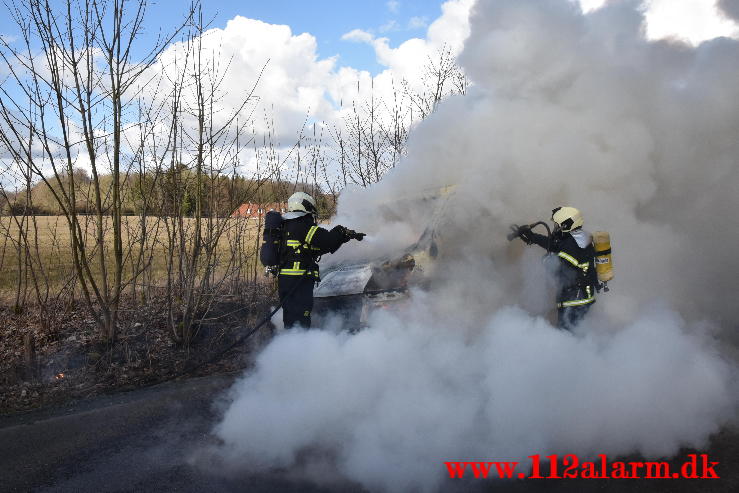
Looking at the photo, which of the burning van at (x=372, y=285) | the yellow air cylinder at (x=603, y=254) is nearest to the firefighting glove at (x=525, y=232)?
the yellow air cylinder at (x=603, y=254)

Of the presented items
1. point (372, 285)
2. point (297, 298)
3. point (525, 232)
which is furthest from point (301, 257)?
point (525, 232)

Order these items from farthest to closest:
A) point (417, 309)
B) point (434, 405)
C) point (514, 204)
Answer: point (514, 204) < point (417, 309) < point (434, 405)

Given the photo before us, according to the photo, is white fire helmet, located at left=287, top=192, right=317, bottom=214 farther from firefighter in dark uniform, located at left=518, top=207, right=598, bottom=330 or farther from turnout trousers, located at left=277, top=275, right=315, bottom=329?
firefighter in dark uniform, located at left=518, top=207, right=598, bottom=330

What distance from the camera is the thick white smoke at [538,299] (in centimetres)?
345

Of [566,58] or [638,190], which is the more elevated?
[566,58]

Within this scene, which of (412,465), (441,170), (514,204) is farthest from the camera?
(441,170)

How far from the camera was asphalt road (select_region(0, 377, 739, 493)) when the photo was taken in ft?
10.2

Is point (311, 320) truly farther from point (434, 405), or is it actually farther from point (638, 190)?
point (638, 190)

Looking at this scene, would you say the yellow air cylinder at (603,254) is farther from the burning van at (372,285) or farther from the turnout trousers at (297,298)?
the turnout trousers at (297,298)

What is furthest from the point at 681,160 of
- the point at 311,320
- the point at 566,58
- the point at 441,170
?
the point at 311,320

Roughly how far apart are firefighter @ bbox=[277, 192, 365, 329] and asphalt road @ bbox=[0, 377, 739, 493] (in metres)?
1.09

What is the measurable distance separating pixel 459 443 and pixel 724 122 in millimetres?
5706

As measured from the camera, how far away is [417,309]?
16.0ft

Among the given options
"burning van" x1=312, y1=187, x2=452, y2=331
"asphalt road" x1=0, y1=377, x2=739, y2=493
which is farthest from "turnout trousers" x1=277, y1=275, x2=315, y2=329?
"asphalt road" x1=0, y1=377, x2=739, y2=493
